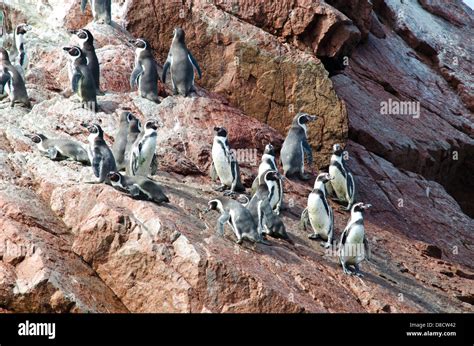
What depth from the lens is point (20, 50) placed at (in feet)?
63.2

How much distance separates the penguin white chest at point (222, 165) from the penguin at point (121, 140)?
4.78 feet

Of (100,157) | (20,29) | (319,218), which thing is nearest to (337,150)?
(319,218)

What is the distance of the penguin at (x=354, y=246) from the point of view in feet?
46.8

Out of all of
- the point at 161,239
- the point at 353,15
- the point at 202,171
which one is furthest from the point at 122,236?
the point at 353,15

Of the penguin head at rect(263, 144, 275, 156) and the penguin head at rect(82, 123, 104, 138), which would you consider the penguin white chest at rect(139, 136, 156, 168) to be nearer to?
the penguin head at rect(82, 123, 104, 138)

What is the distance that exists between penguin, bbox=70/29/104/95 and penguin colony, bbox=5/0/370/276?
0.02m

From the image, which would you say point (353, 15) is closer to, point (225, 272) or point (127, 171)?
point (127, 171)

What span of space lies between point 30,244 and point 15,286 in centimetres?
67

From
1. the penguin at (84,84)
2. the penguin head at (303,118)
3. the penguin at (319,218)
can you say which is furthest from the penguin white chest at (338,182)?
the penguin at (84,84)

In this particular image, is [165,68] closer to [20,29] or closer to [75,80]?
[75,80]

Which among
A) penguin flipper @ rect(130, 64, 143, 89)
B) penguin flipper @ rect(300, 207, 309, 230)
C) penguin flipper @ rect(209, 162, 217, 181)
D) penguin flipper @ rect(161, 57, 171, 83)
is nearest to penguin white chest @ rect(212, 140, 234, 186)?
penguin flipper @ rect(209, 162, 217, 181)

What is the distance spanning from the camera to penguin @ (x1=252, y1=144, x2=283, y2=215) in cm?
1580

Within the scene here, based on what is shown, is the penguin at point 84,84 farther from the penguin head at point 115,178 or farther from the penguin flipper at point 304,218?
the penguin flipper at point 304,218

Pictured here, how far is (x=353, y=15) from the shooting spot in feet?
75.0
